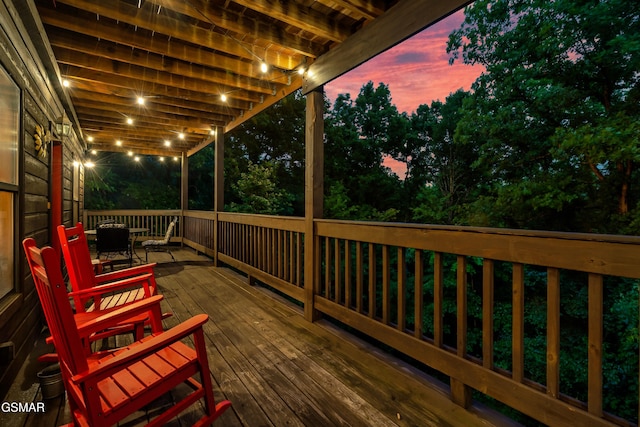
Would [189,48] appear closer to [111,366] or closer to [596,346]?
[111,366]

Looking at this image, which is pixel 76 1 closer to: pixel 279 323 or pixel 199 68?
pixel 199 68

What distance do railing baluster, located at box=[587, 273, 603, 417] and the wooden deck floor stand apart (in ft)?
1.52

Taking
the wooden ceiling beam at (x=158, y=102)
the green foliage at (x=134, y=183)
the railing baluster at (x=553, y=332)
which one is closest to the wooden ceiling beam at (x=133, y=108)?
the wooden ceiling beam at (x=158, y=102)

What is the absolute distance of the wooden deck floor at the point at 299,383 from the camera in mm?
1625

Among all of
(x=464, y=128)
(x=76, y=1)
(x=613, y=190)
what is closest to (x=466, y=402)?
(x=76, y=1)

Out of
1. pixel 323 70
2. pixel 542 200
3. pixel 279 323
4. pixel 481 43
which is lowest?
pixel 279 323

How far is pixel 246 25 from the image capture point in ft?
8.88

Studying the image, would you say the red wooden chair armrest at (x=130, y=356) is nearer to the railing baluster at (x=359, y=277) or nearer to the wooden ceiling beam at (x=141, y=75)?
the railing baluster at (x=359, y=277)

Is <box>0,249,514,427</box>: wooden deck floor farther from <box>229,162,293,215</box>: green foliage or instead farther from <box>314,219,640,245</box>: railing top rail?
<box>229,162,293,215</box>: green foliage

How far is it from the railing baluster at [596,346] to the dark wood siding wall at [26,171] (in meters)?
2.86

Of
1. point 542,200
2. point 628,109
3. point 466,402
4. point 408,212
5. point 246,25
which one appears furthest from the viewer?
point 408,212

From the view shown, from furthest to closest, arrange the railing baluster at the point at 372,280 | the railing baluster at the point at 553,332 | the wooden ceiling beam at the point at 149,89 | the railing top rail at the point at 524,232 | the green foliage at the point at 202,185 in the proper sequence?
1. the green foliage at the point at 202,185
2. the wooden ceiling beam at the point at 149,89
3. the railing baluster at the point at 372,280
4. the railing baluster at the point at 553,332
5. the railing top rail at the point at 524,232

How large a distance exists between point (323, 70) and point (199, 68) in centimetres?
165

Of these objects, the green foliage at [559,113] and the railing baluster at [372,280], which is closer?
the railing baluster at [372,280]
